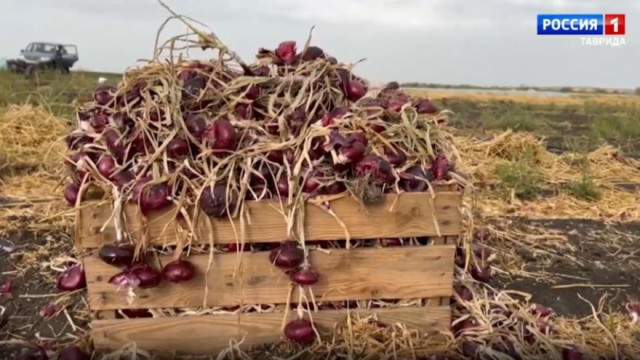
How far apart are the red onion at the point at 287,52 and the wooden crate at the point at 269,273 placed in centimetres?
68

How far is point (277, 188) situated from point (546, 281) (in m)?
1.93

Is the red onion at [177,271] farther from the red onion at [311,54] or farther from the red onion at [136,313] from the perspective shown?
the red onion at [311,54]

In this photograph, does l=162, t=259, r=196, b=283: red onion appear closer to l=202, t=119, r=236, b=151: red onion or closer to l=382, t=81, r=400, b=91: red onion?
l=202, t=119, r=236, b=151: red onion

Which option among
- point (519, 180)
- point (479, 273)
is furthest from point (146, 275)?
point (519, 180)

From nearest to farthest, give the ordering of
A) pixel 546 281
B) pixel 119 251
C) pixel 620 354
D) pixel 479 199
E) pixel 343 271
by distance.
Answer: pixel 119 251 < pixel 343 271 < pixel 620 354 < pixel 546 281 < pixel 479 199

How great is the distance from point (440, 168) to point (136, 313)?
4.35 ft

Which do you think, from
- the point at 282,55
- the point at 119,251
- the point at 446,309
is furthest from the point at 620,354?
the point at 119,251

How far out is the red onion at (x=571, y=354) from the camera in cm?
265

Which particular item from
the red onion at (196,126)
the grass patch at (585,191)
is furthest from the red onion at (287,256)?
the grass patch at (585,191)

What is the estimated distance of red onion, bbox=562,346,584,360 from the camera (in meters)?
2.65

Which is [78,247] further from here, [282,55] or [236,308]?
[282,55]

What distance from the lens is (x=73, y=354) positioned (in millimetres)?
2539

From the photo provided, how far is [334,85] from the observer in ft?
9.03

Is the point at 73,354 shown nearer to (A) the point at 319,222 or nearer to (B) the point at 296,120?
(A) the point at 319,222
